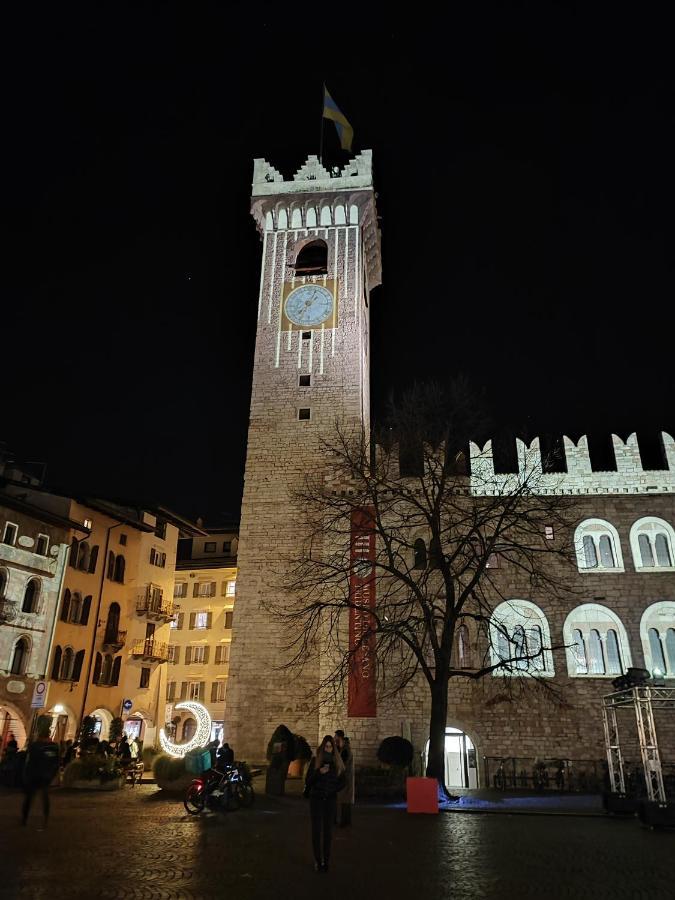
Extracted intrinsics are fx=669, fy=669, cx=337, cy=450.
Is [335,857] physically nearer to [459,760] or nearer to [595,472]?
[459,760]

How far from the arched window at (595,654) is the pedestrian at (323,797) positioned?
15.6 m

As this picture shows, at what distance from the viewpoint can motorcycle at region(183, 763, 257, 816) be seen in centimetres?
1340

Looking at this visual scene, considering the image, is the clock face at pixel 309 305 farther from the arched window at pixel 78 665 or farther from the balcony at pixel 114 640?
the arched window at pixel 78 665

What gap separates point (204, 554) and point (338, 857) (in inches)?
1577

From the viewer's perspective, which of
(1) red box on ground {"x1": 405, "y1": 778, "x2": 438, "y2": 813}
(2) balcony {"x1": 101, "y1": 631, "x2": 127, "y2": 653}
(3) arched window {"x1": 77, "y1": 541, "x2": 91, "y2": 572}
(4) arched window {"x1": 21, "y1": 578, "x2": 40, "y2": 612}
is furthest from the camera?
(2) balcony {"x1": 101, "y1": 631, "x2": 127, "y2": 653}

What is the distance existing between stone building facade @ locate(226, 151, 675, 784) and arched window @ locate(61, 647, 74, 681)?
9.43m

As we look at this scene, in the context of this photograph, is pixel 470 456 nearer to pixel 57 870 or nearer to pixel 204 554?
pixel 57 870

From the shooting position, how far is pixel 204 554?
4750 cm

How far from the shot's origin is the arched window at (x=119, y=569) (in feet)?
113

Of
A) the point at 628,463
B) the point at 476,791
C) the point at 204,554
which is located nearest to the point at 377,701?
the point at 476,791

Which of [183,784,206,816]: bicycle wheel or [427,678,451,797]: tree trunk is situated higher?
[427,678,451,797]: tree trunk

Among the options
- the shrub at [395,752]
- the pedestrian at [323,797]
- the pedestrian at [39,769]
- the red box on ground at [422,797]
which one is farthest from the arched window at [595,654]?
the pedestrian at [39,769]

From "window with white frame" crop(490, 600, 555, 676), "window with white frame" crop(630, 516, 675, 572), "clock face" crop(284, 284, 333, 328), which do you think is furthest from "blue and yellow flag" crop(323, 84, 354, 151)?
"window with white frame" crop(490, 600, 555, 676)

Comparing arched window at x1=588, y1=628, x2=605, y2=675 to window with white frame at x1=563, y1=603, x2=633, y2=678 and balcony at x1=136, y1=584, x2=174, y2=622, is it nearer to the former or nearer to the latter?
window with white frame at x1=563, y1=603, x2=633, y2=678
